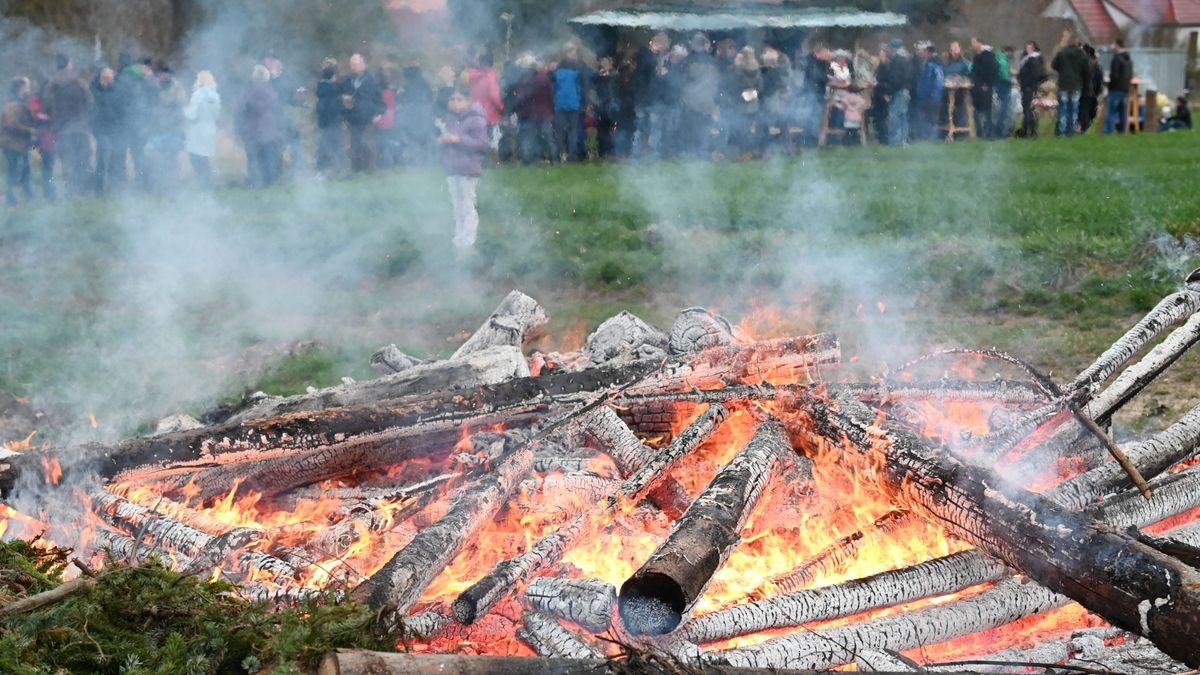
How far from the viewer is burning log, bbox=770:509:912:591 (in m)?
3.88

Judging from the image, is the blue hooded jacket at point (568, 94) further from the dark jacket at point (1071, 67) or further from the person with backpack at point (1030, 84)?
the dark jacket at point (1071, 67)

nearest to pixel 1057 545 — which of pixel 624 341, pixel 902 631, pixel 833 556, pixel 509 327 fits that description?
pixel 902 631

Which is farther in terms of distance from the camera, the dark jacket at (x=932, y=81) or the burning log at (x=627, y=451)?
the dark jacket at (x=932, y=81)

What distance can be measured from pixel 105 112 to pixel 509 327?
36.6ft

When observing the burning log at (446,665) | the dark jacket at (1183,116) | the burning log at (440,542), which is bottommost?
the dark jacket at (1183,116)

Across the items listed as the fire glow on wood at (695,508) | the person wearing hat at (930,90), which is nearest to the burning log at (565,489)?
the fire glow on wood at (695,508)

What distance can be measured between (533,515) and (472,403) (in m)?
0.67

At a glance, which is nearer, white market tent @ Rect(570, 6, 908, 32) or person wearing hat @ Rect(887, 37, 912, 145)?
→ white market tent @ Rect(570, 6, 908, 32)

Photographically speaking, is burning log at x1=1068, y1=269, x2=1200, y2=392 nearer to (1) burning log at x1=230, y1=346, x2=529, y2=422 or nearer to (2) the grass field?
(2) the grass field

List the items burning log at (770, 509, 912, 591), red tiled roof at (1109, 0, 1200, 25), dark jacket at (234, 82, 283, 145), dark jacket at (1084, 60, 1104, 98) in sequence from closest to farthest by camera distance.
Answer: burning log at (770, 509, 912, 591), dark jacket at (234, 82, 283, 145), dark jacket at (1084, 60, 1104, 98), red tiled roof at (1109, 0, 1200, 25)

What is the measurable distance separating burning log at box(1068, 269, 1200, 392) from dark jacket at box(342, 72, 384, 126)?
1225cm

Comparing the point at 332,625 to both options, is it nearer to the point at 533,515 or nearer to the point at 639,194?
the point at 533,515

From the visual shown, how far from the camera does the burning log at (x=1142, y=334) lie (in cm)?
472

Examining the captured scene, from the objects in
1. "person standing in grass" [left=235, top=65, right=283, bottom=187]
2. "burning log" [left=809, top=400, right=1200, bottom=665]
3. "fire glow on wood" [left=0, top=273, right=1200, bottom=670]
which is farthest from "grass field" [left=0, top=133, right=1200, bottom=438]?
"burning log" [left=809, top=400, right=1200, bottom=665]
